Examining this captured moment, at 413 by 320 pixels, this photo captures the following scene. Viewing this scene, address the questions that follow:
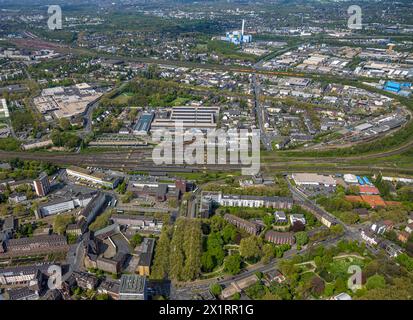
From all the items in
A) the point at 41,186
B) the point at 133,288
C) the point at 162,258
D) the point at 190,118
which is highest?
the point at 190,118

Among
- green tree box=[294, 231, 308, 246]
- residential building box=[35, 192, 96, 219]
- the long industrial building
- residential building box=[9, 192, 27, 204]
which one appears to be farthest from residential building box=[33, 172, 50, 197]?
green tree box=[294, 231, 308, 246]

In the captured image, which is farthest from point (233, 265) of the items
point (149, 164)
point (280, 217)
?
point (149, 164)

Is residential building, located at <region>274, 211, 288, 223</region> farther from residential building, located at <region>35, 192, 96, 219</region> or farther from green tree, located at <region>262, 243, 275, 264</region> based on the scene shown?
residential building, located at <region>35, 192, 96, 219</region>

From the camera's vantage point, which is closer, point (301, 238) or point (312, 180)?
point (301, 238)

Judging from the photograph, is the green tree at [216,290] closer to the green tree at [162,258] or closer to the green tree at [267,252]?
the green tree at [162,258]

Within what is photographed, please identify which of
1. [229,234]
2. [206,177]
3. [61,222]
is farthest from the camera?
[206,177]

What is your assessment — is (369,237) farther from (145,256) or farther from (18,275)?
(18,275)

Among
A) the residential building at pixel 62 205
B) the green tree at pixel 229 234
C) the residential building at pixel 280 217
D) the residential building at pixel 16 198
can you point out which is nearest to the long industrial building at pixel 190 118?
the residential building at pixel 62 205

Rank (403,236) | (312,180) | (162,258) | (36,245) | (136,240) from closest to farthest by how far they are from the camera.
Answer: (162,258), (36,245), (136,240), (403,236), (312,180)
